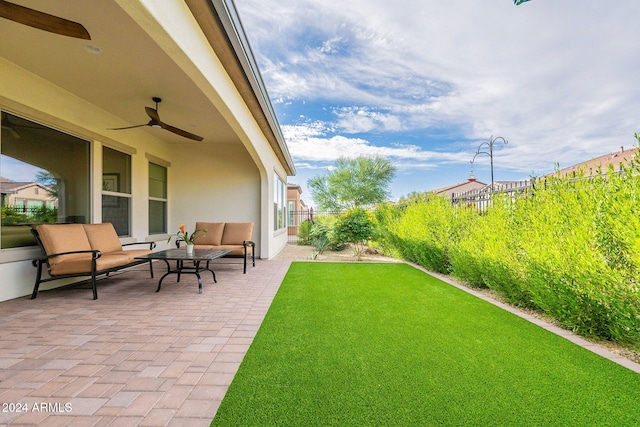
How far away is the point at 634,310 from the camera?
237cm

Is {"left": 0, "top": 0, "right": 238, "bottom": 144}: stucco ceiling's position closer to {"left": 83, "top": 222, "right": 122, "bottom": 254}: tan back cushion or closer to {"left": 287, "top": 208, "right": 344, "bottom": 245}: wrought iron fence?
{"left": 83, "top": 222, "right": 122, "bottom": 254}: tan back cushion

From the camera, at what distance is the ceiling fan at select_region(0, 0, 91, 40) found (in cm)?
197

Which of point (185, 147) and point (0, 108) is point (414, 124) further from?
point (0, 108)

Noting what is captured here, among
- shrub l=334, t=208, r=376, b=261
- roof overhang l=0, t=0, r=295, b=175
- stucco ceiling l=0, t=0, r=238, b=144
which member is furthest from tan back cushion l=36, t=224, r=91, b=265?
shrub l=334, t=208, r=376, b=261

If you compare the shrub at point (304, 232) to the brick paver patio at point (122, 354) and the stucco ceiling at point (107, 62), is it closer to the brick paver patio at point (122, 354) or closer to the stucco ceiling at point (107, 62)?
the stucco ceiling at point (107, 62)

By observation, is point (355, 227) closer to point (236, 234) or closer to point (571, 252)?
point (236, 234)

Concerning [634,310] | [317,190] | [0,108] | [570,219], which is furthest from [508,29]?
[317,190]

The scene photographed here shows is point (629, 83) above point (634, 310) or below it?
above

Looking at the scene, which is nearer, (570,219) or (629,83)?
(570,219)

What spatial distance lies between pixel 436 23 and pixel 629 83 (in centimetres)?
603

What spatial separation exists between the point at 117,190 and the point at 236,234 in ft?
8.82

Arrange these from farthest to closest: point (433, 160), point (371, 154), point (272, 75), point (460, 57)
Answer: point (433, 160), point (371, 154), point (272, 75), point (460, 57)

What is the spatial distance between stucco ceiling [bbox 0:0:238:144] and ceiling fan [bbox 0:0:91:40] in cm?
89

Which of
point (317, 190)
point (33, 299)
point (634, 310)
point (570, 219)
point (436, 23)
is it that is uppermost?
point (436, 23)
